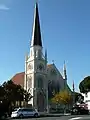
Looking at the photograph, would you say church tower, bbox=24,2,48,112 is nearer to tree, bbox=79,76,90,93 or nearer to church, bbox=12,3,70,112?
church, bbox=12,3,70,112

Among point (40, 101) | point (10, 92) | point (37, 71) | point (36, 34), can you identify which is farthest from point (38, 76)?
point (10, 92)

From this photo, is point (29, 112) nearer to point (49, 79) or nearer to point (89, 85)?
point (89, 85)

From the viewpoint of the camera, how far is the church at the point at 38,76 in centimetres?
10938

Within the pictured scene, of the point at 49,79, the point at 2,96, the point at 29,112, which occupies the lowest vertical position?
the point at 29,112

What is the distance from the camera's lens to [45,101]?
366 feet

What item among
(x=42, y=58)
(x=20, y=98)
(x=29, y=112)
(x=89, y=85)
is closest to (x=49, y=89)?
(x=42, y=58)

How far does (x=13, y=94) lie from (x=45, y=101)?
3631 cm

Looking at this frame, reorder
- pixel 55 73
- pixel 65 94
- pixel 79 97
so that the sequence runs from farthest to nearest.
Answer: pixel 79 97
pixel 55 73
pixel 65 94

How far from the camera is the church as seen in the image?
10938cm

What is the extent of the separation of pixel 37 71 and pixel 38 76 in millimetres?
1805

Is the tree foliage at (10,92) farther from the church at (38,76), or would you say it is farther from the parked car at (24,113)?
the church at (38,76)

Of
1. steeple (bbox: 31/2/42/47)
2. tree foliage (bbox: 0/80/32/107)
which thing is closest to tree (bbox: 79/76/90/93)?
steeple (bbox: 31/2/42/47)

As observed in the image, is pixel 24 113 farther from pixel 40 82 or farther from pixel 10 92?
pixel 40 82

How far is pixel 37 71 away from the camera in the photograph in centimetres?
11138
